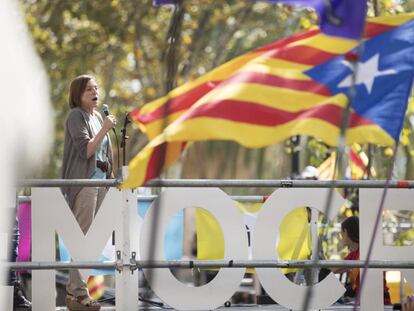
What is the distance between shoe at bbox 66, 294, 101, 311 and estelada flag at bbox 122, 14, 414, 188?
2.02 m

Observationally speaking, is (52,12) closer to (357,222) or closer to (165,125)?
(357,222)

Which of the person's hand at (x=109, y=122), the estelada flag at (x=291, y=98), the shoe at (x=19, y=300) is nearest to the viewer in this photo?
the estelada flag at (x=291, y=98)

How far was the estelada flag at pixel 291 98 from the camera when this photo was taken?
292 inches

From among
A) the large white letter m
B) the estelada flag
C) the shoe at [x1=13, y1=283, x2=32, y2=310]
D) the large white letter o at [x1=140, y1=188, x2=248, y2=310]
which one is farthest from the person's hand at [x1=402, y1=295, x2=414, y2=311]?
the shoe at [x1=13, y1=283, x2=32, y2=310]

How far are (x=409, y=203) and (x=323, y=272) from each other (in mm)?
1069

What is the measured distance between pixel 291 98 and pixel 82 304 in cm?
269

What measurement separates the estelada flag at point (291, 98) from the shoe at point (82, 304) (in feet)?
6.63

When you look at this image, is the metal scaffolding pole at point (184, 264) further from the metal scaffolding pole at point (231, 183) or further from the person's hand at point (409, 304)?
the metal scaffolding pole at point (231, 183)

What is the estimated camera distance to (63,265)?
29.9 feet

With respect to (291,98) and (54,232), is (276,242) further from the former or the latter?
(291,98)

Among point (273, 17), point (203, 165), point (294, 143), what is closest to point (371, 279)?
point (294, 143)

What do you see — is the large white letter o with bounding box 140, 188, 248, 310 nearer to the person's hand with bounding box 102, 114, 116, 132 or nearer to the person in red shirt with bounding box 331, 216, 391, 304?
the person's hand with bounding box 102, 114, 116, 132

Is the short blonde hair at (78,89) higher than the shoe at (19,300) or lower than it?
higher

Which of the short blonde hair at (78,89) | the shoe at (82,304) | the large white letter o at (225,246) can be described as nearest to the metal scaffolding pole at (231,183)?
the large white letter o at (225,246)
